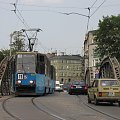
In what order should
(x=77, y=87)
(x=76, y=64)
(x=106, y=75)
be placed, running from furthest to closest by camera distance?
(x=76, y=64), (x=106, y=75), (x=77, y=87)

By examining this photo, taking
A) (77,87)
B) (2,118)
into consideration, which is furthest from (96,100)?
(77,87)

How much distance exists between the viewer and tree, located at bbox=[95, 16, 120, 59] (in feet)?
173

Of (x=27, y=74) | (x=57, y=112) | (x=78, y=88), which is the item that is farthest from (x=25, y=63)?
(x=57, y=112)

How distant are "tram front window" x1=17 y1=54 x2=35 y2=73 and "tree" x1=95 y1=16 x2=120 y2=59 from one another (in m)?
17.6

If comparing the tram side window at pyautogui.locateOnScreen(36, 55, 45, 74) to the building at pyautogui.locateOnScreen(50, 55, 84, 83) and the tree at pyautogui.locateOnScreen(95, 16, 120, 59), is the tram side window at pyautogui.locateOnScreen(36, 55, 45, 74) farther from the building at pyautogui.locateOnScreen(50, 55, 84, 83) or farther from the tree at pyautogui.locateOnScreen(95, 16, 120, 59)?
the building at pyautogui.locateOnScreen(50, 55, 84, 83)

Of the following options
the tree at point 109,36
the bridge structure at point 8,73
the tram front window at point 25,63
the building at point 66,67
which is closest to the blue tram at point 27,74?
the tram front window at point 25,63

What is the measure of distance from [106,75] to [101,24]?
7786 mm

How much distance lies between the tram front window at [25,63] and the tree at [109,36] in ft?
57.8

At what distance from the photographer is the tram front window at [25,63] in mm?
37156

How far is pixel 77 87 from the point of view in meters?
47.1

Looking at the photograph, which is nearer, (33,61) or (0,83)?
(33,61)

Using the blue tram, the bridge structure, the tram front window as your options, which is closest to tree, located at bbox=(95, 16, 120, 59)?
the bridge structure

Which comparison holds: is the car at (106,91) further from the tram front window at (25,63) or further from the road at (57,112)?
the tram front window at (25,63)

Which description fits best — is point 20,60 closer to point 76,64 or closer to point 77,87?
point 77,87
